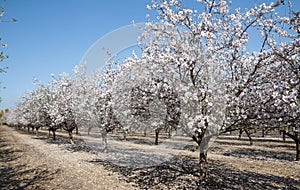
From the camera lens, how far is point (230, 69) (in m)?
10.4

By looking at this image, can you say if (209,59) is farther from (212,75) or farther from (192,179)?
(192,179)

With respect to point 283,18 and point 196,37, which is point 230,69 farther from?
point 283,18

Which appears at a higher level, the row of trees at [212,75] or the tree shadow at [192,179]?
the row of trees at [212,75]

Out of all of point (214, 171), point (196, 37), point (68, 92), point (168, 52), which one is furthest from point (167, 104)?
point (68, 92)

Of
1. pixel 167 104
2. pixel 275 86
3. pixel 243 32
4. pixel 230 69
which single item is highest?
pixel 243 32

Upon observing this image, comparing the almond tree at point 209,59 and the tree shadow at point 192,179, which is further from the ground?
the almond tree at point 209,59

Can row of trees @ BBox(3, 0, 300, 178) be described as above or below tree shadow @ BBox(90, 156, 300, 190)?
above

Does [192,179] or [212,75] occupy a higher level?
[212,75]

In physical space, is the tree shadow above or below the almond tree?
below

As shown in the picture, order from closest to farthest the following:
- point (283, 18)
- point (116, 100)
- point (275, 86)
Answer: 1. point (275, 86)
2. point (283, 18)
3. point (116, 100)

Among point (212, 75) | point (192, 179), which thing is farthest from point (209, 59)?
point (192, 179)

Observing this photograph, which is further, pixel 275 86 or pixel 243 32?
pixel 243 32

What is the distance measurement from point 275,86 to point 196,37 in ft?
11.9

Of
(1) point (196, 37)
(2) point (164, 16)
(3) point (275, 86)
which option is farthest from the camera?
(2) point (164, 16)
